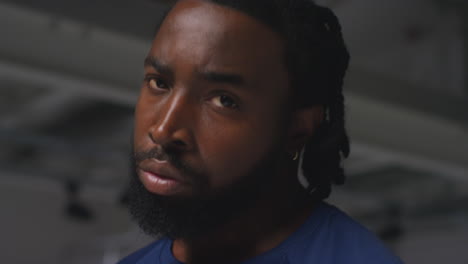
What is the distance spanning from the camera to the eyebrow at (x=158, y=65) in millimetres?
503

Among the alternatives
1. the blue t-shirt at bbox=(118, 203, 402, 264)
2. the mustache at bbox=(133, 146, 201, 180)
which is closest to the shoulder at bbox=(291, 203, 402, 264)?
the blue t-shirt at bbox=(118, 203, 402, 264)

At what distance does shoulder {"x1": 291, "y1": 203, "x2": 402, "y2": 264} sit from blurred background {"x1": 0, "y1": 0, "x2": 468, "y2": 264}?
0.20 m

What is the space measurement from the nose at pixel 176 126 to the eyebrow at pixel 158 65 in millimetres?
28

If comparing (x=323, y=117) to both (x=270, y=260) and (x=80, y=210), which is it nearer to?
(x=270, y=260)

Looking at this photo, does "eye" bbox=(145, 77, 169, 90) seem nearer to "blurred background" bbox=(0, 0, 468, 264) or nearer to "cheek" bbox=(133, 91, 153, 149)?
"cheek" bbox=(133, 91, 153, 149)

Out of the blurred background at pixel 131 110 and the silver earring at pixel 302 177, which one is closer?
the silver earring at pixel 302 177

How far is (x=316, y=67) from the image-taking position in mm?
540

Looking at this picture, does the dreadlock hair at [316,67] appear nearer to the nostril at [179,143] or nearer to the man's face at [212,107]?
the man's face at [212,107]

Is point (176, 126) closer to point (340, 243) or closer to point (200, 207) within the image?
point (200, 207)

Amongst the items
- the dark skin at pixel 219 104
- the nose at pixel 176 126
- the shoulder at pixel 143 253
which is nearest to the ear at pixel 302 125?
the dark skin at pixel 219 104

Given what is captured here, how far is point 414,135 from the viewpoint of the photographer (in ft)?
9.57

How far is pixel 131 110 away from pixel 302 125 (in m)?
3.68

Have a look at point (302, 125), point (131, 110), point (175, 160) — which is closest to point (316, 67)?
point (302, 125)

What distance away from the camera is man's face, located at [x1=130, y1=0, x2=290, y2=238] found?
1.58ft
